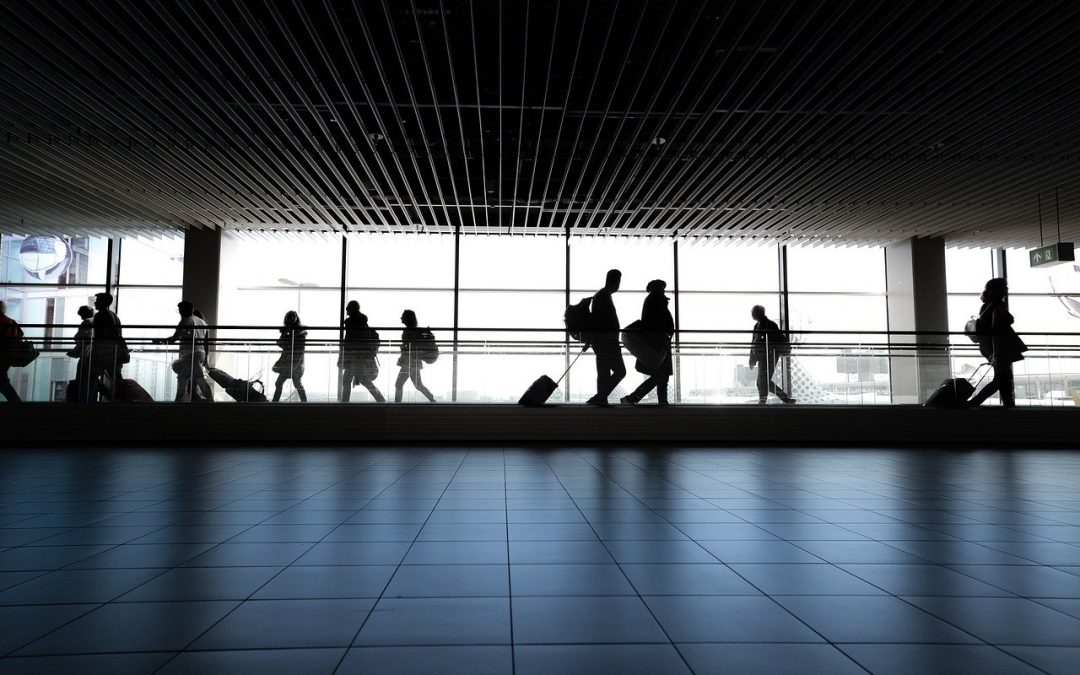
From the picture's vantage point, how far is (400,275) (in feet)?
46.4

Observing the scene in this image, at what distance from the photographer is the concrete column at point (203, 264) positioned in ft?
42.9

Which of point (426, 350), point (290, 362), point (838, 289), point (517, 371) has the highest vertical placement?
point (838, 289)

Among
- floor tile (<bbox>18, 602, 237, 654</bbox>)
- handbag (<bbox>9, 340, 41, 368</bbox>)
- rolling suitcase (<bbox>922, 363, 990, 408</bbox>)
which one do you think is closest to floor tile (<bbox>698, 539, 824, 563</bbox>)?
floor tile (<bbox>18, 602, 237, 654</bbox>)

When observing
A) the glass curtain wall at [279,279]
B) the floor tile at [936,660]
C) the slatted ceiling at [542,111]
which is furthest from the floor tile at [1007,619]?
the glass curtain wall at [279,279]

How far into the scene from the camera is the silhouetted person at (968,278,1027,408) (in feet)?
28.6

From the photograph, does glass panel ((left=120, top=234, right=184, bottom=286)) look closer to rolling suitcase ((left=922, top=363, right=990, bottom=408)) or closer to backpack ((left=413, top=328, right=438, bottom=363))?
backpack ((left=413, top=328, right=438, bottom=363))

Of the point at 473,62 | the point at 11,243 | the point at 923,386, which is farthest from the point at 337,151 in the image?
the point at 11,243

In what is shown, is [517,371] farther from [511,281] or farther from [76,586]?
[76,586]

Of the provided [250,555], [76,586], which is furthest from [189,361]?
[76,586]

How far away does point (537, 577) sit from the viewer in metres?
2.34

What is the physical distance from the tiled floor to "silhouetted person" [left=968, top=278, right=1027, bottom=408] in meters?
4.75

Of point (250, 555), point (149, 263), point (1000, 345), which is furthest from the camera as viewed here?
point (149, 263)

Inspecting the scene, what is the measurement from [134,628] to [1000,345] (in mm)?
9980

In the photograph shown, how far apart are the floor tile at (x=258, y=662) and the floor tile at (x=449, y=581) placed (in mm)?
479
